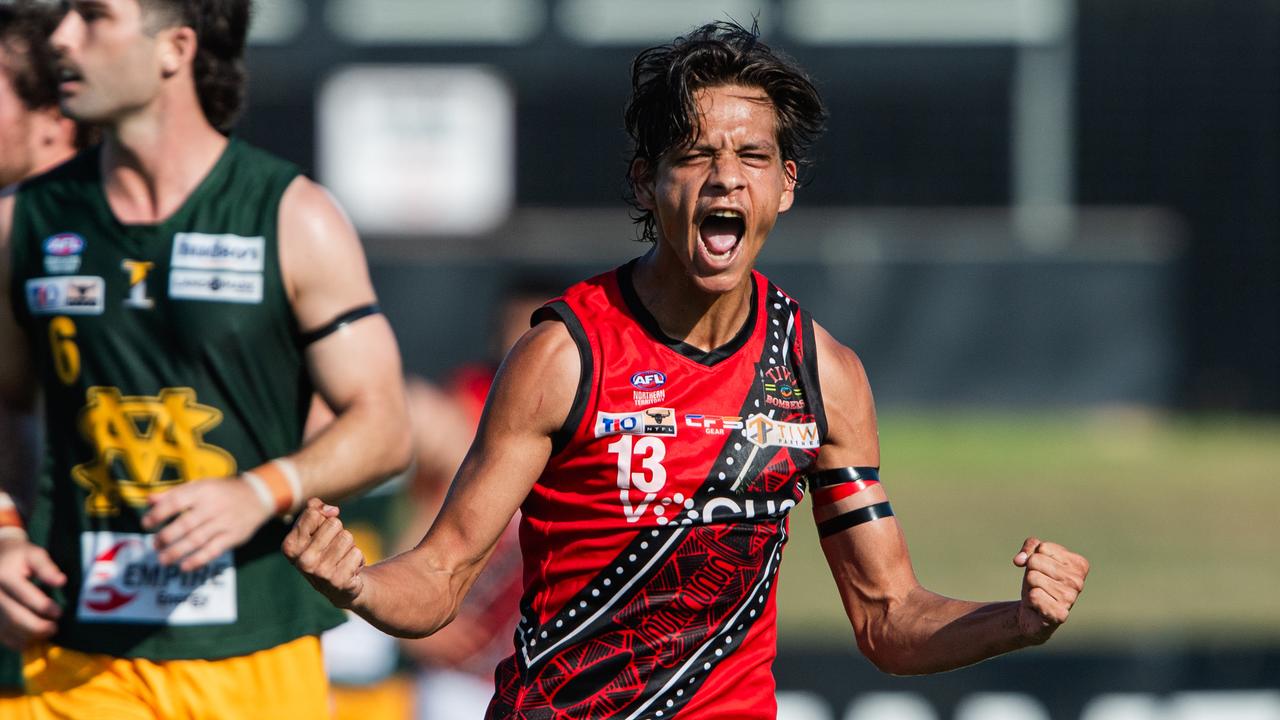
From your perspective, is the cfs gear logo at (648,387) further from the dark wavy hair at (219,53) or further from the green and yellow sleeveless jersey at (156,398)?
the dark wavy hair at (219,53)

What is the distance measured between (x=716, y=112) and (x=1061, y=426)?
56.0ft

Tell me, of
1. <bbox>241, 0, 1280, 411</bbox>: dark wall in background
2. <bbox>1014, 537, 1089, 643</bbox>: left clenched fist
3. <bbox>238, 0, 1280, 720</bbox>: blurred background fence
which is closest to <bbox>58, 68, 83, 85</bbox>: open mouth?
<bbox>1014, 537, 1089, 643</bbox>: left clenched fist

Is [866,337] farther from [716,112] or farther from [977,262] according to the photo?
[716,112]

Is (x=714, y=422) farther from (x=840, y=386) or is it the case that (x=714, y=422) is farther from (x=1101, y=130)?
(x=1101, y=130)

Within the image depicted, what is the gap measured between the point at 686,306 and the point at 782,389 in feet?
0.85

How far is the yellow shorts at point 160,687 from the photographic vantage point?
4008 mm

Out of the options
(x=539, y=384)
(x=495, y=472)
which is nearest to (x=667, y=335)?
(x=539, y=384)

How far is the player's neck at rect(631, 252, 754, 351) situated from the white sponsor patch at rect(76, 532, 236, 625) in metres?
1.19

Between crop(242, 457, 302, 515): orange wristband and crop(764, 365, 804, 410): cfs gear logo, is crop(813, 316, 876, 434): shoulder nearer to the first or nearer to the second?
crop(764, 365, 804, 410): cfs gear logo

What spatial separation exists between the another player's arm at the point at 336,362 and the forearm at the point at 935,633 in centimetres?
118

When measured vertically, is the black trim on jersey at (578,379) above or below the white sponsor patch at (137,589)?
above

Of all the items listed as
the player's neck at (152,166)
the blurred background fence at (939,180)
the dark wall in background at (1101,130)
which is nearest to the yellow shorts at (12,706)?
the player's neck at (152,166)

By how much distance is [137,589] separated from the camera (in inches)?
159

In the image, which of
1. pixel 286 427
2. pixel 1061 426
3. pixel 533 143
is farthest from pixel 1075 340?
pixel 286 427
